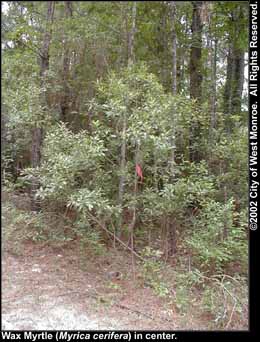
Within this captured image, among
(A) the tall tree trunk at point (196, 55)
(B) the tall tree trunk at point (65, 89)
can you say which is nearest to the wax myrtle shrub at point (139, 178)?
(B) the tall tree trunk at point (65, 89)

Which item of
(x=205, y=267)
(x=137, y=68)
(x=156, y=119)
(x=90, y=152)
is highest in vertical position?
(x=137, y=68)

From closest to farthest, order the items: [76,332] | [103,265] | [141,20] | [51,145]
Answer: [76,332] → [51,145] → [103,265] → [141,20]

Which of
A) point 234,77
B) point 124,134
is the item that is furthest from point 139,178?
point 234,77

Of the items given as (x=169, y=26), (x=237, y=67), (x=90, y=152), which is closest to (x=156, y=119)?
(x=90, y=152)

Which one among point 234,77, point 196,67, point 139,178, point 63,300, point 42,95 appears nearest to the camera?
point 63,300

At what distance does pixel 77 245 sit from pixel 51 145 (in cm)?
137

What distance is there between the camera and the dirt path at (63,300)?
3.15 m

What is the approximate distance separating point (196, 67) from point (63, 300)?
4.36 m

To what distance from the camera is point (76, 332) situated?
9.98 feet

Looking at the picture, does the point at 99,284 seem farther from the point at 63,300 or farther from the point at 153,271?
the point at 153,271

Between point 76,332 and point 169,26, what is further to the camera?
point 169,26

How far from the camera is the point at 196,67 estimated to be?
235 inches

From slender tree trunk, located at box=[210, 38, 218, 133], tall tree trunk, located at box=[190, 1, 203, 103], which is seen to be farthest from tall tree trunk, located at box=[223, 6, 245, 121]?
tall tree trunk, located at box=[190, 1, 203, 103]

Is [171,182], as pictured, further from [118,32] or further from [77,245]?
[118,32]
